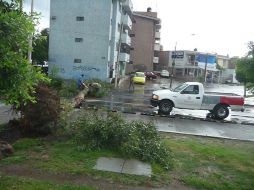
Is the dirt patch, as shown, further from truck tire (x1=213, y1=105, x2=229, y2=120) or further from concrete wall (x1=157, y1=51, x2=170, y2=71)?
concrete wall (x1=157, y1=51, x2=170, y2=71)

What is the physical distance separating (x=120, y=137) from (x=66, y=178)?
9.66ft

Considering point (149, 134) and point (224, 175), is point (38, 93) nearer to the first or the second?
point (149, 134)

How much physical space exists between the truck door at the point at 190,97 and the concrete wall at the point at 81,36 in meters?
23.1

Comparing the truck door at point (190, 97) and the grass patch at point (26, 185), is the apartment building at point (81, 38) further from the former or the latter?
the grass patch at point (26, 185)

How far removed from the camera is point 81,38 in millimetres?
44375

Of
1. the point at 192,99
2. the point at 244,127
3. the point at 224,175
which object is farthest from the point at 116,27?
the point at 224,175

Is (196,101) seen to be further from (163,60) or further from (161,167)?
(163,60)

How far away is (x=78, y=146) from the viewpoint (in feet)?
33.2

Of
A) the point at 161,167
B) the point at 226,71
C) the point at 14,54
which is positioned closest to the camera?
the point at 14,54

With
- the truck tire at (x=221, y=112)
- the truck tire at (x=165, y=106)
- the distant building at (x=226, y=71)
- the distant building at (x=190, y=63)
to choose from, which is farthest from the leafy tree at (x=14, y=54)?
the distant building at (x=226, y=71)

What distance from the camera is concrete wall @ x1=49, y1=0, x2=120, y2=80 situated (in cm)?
4384

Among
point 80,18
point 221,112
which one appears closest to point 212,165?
point 221,112

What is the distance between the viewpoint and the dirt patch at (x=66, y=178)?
7559 mm

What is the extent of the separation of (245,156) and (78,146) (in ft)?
17.1
